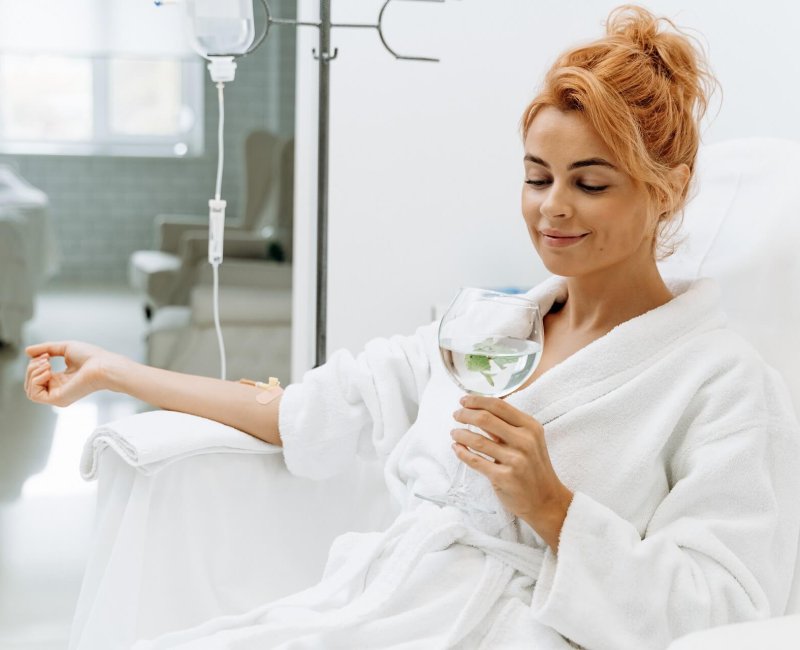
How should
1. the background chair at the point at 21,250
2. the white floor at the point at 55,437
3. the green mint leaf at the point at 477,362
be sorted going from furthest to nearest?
the background chair at the point at 21,250, the white floor at the point at 55,437, the green mint leaf at the point at 477,362

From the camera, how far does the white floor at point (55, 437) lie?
280cm

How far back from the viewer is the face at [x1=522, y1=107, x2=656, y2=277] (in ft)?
4.50

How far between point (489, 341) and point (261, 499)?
68 cm

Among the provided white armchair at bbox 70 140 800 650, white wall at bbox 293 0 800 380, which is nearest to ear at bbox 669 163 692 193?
white armchair at bbox 70 140 800 650

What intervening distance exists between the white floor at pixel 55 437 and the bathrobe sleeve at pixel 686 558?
68.5 inches

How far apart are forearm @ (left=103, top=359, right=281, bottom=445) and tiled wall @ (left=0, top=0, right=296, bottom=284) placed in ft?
4.47

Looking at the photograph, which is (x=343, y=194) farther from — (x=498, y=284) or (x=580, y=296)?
(x=580, y=296)

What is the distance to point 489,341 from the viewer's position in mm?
1179

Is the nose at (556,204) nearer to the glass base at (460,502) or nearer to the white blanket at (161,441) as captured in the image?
the glass base at (460,502)

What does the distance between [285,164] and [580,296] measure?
5.21ft

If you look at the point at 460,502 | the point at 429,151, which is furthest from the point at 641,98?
the point at 429,151

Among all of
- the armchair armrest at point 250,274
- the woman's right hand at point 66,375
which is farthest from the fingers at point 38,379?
the armchair armrest at point 250,274

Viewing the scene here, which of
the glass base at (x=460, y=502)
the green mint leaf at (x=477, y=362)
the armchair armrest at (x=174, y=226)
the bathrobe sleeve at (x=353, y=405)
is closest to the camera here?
the green mint leaf at (x=477, y=362)

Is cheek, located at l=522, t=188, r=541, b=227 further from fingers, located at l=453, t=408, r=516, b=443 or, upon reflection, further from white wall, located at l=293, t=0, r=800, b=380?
white wall, located at l=293, t=0, r=800, b=380
